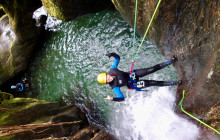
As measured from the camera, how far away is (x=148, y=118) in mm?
6457

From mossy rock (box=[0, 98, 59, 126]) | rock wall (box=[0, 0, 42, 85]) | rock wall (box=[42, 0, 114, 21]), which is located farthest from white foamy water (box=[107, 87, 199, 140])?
rock wall (box=[0, 0, 42, 85])

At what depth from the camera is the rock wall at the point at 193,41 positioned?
124 inches

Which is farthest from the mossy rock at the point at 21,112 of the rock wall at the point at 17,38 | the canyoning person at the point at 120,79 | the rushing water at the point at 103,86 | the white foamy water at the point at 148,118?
the rock wall at the point at 17,38

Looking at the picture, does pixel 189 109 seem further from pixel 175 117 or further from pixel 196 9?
pixel 196 9

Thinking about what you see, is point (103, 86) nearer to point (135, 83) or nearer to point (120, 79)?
Result: point (135, 83)

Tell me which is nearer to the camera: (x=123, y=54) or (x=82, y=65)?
(x=123, y=54)

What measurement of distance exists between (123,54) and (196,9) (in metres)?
3.96

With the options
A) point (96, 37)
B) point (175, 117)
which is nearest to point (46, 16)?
point (96, 37)

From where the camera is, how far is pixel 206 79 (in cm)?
347

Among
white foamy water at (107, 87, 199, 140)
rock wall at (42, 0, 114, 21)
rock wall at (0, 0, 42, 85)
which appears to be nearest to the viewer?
white foamy water at (107, 87, 199, 140)

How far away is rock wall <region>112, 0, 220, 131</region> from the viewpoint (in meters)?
3.15

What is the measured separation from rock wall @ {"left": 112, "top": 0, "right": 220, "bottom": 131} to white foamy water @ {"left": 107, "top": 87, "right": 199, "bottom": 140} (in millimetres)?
1025

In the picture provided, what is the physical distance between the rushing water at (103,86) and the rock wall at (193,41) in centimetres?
112

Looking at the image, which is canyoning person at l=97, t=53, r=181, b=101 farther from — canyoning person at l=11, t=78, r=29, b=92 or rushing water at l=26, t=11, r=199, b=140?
canyoning person at l=11, t=78, r=29, b=92
